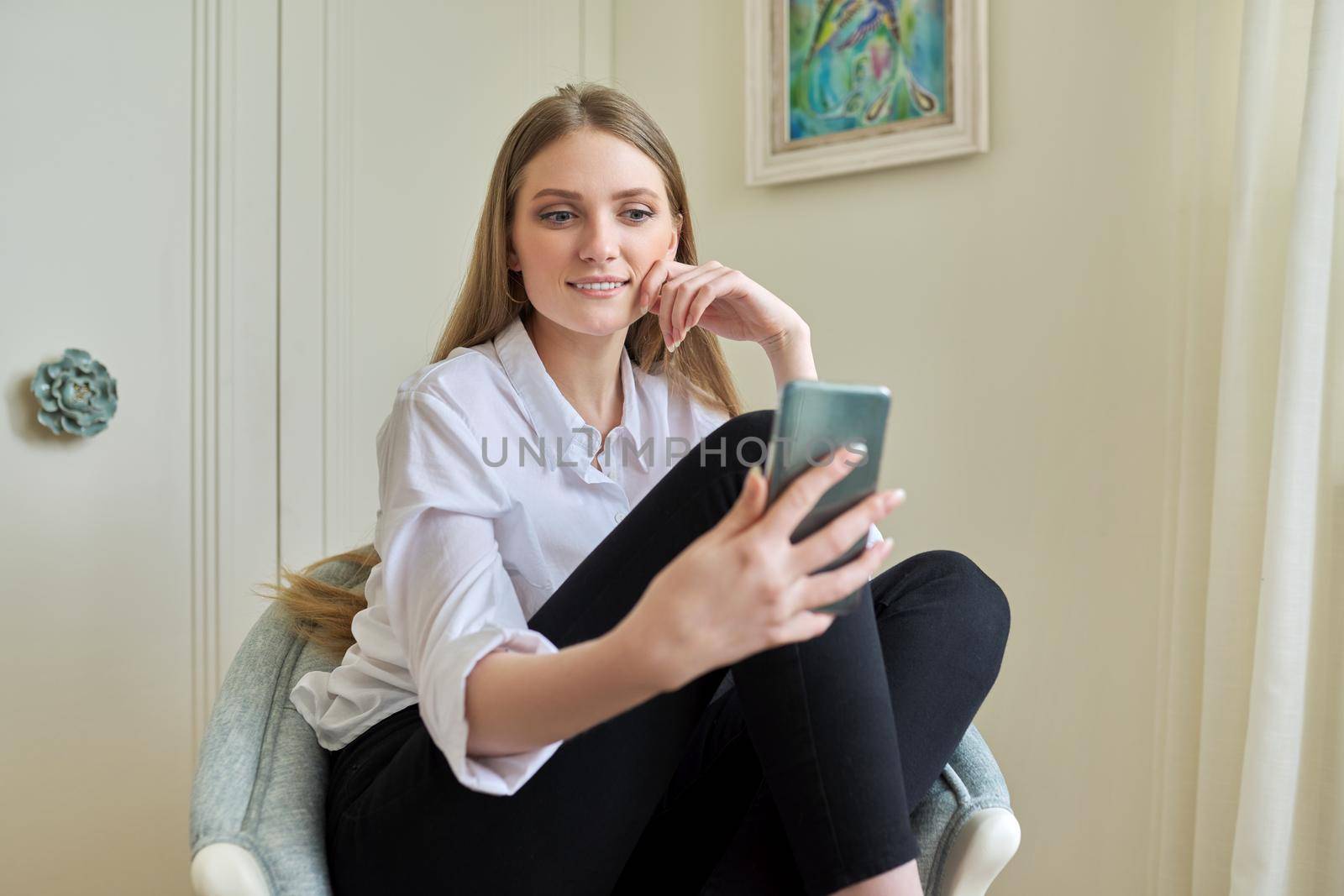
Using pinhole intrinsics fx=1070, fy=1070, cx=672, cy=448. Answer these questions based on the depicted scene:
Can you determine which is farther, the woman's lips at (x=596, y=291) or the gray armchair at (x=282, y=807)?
the woman's lips at (x=596, y=291)

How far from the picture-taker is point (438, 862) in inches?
34.1

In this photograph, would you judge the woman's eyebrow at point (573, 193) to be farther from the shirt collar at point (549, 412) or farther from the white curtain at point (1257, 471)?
the white curtain at point (1257, 471)

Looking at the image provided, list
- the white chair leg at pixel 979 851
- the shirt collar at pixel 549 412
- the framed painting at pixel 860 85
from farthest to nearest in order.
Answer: the framed painting at pixel 860 85 → the shirt collar at pixel 549 412 → the white chair leg at pixel 979 851

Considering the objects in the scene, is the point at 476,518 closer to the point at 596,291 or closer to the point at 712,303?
the point at 596,291

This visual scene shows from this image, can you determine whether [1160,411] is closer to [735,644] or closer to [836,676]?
[836,676]

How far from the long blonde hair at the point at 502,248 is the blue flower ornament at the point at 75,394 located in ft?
1.46

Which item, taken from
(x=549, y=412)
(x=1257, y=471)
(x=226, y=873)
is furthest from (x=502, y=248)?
(x=1257, y=471)

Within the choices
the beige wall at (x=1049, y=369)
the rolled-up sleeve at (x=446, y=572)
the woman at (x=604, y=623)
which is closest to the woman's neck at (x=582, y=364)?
the woman at (x=604, y=623)

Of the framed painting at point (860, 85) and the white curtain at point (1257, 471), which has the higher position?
the framed painting at point (860, 85)

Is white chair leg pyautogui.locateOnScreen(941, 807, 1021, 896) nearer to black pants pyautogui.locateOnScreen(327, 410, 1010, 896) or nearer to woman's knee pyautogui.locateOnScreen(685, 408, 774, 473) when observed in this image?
black pants pyautogui.locateOnScreen(327, 410, 1010, 896)

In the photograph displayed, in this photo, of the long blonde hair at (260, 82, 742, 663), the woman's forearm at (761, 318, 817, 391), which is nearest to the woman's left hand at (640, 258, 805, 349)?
the woman's forearm at (761, 318, 817, 391)

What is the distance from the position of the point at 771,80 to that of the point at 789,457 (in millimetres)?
1598

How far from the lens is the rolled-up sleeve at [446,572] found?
820 millimetres

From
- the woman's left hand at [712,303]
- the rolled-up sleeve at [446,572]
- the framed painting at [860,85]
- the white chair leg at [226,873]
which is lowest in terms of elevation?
the white chair leg at [226,873]
